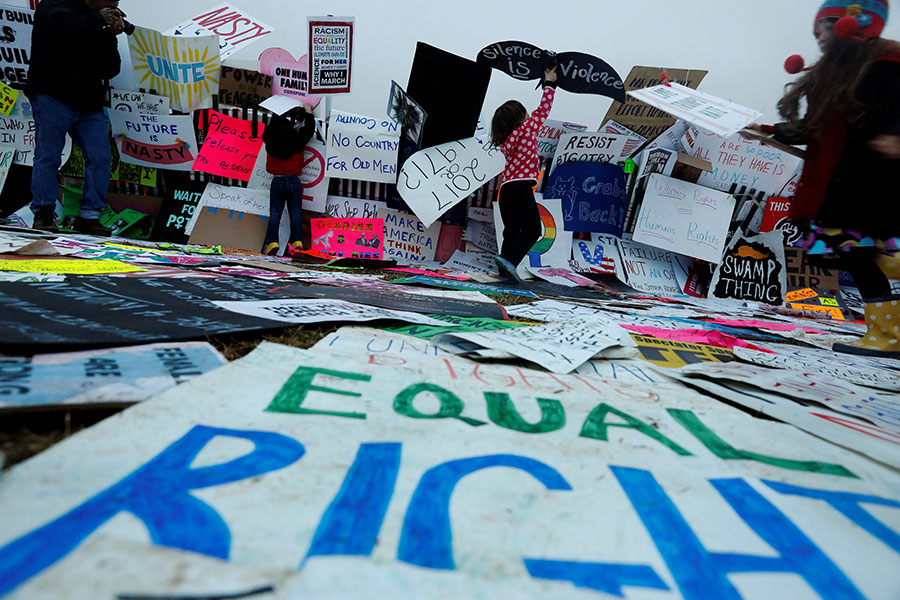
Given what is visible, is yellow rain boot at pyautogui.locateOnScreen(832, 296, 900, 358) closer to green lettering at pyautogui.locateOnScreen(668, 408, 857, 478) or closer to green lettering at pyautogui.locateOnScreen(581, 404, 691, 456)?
green lettering at pyautogui.locateOnScreen(668, 408, 857, 478)

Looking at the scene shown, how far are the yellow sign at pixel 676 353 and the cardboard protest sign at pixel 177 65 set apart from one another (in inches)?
203

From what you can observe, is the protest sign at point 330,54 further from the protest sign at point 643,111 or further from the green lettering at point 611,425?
the green lettering at point 611,425

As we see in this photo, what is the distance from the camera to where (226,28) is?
4754 millimetres

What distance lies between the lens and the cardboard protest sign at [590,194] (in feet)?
17.4

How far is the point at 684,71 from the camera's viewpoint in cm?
540

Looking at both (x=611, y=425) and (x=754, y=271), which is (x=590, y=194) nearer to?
(x=754, y=271)

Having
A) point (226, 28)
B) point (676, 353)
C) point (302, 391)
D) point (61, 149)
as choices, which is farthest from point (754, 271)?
point (61, 149)

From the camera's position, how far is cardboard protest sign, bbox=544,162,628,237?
5293 millimetres

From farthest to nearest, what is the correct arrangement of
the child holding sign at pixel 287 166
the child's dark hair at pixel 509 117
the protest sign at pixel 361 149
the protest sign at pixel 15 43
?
1. the protest sign at pixel 361 149
2. the child holding sign at pixel 287 166
3. the protest sign at pixel 15 43
4. the child's dark hair at pixel 509 117

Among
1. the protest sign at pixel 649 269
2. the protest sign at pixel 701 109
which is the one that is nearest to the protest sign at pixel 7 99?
the protest sign at pixel 701 109

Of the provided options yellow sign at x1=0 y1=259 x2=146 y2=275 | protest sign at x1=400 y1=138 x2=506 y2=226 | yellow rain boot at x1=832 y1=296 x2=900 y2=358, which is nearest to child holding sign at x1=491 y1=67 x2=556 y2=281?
protest sign at x1=400 y1=138 x2=506 y2=226

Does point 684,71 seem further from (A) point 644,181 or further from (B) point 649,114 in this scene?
(A) point 644,181

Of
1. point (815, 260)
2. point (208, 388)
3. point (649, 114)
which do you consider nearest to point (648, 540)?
point (208, 388)

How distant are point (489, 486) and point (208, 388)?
0.46 metres
